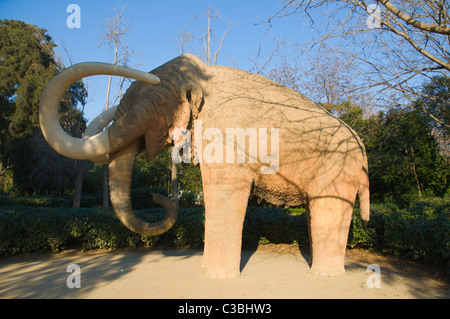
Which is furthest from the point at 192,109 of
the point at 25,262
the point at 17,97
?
the point at 17,97

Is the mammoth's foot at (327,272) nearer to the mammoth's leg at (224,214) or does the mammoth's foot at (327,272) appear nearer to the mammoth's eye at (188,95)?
the mammoth's leg at (224,214)

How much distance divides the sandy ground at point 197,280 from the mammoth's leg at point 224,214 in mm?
266

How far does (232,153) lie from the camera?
15.9ft

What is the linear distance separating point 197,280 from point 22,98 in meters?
26.7

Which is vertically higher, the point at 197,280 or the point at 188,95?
the point at 188,95

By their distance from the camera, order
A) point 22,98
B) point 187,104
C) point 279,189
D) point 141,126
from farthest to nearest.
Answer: point 22,98, point 279,189, point 187,104, point 141,126

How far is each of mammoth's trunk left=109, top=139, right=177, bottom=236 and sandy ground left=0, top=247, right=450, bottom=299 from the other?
84 cm

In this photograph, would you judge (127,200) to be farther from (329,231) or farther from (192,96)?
(329,231)

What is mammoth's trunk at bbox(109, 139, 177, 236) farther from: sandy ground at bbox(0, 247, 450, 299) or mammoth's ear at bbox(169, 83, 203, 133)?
sandy ground at bbox(0, 247, 450, 299)

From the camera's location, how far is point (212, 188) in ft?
15.9

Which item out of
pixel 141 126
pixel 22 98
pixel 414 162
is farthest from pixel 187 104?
pixel 22 98

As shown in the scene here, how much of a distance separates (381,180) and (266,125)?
13031 mm

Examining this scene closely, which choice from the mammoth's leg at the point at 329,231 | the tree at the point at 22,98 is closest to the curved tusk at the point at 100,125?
the mammoth's leg at the point at 329,231

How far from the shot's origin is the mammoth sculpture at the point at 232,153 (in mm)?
4773
